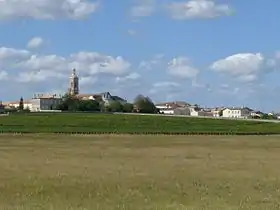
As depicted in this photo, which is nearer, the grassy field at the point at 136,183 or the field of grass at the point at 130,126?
the grassy field at the point at 136,183

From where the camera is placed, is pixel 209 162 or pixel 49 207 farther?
pixel 209 162

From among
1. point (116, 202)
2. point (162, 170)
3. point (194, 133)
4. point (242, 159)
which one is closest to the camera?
point (116, 202)

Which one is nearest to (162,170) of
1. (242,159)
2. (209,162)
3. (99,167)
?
(99,167)

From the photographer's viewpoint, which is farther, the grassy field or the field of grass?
the field of grass

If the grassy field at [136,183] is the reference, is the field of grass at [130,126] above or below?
above

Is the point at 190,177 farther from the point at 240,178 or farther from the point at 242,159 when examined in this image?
the point at 242,159

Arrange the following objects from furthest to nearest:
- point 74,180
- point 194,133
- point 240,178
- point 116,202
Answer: point 194,133 → point 240,178 → point 74,180 → point 116,202

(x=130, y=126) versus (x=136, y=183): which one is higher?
(x=130, y=126)

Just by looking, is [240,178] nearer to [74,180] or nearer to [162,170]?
[162,170]

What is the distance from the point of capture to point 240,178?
97.5ft

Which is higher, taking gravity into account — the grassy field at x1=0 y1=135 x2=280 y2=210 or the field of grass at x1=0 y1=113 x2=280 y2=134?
the field of grass at x1=0 y1=113 x2=280 y2=134

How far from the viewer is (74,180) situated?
27.9 metres

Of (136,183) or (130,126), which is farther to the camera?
(130,126)

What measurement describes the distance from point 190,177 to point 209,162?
9807 millimetres
